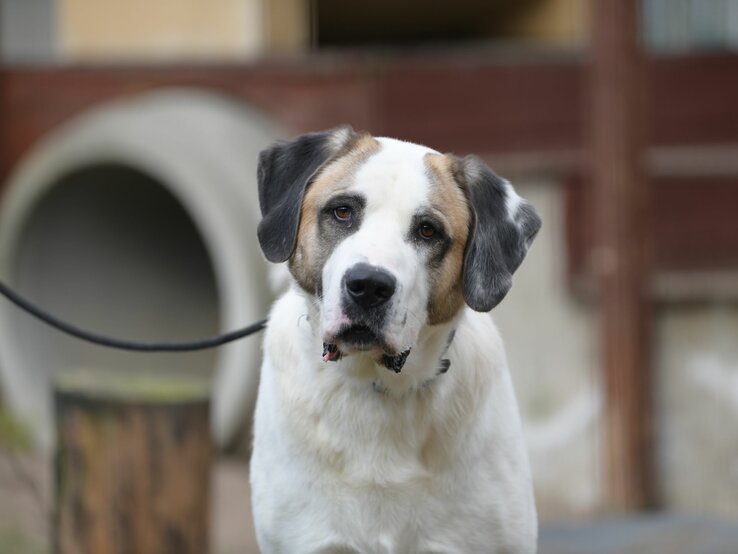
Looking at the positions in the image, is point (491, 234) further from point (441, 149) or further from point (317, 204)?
point (441, 149)

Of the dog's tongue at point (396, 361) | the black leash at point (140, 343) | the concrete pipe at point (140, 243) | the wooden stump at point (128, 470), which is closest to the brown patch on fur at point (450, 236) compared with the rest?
the dog's tongue at point (396, 361)

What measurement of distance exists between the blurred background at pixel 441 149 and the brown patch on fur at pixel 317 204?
2.35 metres

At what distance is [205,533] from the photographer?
5.92 meters

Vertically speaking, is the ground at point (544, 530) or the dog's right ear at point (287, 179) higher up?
the dog's right ear at point (287, 179)

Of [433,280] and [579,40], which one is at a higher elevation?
[579,40]

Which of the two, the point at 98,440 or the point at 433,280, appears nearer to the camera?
the point at 433,280

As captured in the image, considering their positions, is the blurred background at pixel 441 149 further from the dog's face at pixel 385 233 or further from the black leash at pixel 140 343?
the dog's face at pixel 385 233

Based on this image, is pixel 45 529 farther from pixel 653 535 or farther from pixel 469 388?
pixel 469 388

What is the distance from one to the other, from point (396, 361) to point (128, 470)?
2.56 metres

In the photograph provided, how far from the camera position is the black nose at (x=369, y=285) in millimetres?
3229

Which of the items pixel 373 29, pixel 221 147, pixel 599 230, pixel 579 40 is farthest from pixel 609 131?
pixel 373 29

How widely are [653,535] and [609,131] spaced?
2184 mm

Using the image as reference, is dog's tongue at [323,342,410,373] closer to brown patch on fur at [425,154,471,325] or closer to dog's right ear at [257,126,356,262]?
brown patch on fur at [425,154,471,325]

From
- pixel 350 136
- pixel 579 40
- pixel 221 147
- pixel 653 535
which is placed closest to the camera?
pixel 350 136
